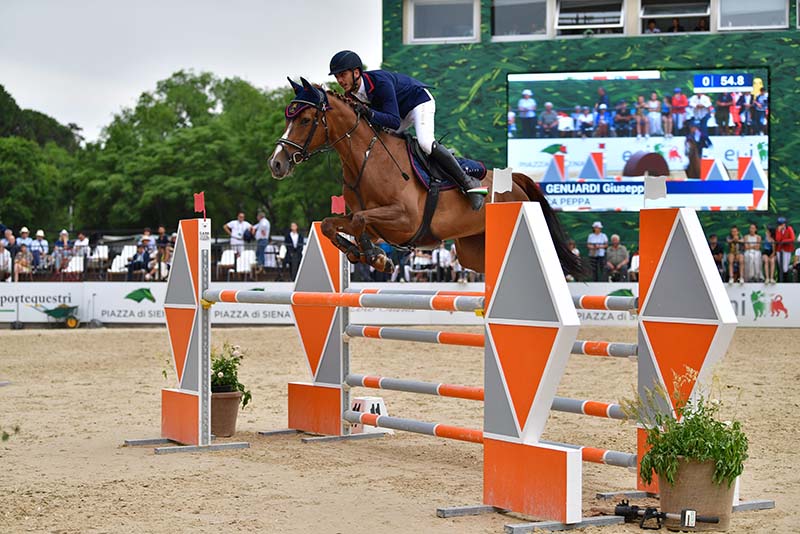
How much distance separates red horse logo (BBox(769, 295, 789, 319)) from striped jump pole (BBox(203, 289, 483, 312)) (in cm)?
1296

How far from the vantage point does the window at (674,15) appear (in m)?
21.4

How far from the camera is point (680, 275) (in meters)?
A: 5.00

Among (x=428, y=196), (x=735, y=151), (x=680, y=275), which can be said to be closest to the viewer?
(x=680, y=275)

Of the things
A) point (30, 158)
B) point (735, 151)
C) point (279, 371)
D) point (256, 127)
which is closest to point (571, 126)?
point (735, 151)

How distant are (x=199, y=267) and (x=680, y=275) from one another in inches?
139

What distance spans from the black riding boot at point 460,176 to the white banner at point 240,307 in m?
10.6

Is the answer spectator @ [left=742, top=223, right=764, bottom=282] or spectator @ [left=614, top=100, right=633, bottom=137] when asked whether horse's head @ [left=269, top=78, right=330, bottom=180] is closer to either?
spectator @ [left=742, top=223, right=764, bottom=282]

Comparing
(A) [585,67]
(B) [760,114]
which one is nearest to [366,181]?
(B) [760,114]

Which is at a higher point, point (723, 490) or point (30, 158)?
Answer: point (30, 158)

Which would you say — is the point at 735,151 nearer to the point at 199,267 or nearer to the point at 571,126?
the point at 571,126

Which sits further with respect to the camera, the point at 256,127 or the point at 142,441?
the point at 256,127

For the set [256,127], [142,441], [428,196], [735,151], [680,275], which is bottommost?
[142,441]

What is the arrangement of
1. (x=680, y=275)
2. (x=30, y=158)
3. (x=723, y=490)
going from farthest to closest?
1. (x=30, y=158)
2. (x=680, y=275)
3. (x=723, y=490)

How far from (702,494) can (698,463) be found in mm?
145
